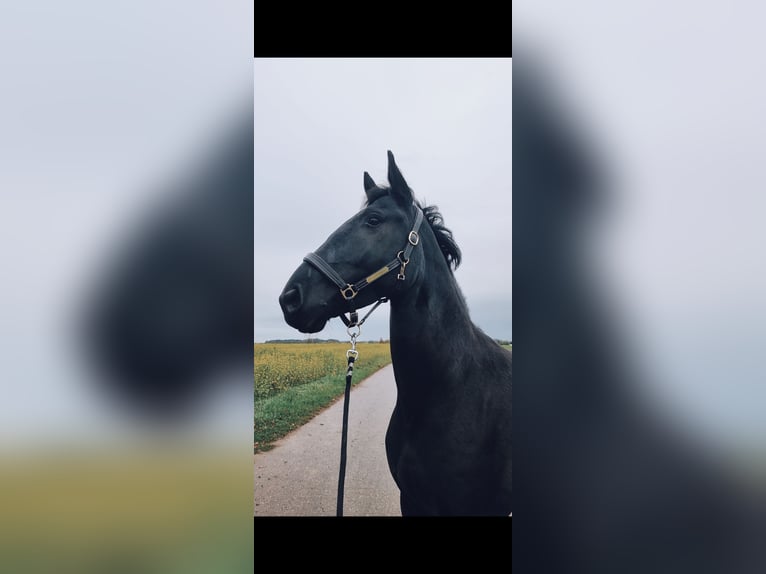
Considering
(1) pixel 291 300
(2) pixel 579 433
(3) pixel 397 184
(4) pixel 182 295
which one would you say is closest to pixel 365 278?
(1) pixel 291 300

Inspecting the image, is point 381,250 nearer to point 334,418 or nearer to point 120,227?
point 120,227

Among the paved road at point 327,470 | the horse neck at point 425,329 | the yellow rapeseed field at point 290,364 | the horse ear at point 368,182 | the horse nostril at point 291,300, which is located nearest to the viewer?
the horse nostril at point 291,300

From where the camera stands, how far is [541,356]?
135cm

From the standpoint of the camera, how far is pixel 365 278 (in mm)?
2316

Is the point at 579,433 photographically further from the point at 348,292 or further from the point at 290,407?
the point at 290,407

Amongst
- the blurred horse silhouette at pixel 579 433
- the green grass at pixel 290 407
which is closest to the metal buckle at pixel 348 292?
the blurred horse silhouette at pixel 579 433

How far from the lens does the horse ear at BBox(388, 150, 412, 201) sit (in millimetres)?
2402

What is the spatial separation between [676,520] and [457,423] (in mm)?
1182

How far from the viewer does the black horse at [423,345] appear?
2299 mm

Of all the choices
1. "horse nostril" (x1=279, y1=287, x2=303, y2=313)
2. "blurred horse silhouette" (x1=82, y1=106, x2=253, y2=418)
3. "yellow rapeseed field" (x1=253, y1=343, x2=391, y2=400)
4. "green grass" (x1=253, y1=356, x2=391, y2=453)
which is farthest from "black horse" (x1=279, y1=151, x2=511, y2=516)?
"green grass" (x1=253, y1=356, x2=391, y2=453)

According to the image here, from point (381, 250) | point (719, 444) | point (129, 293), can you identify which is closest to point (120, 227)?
point (129, 293)

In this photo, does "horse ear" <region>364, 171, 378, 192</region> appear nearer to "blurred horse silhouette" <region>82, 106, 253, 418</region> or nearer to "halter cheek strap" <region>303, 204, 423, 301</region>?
"halter cheek strap" <region>303, 204, 423, 301</region>

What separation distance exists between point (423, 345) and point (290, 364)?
3633mm

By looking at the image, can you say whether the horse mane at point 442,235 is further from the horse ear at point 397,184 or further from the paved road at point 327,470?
the paved road at point 327,470
